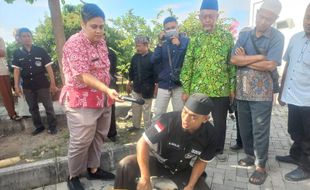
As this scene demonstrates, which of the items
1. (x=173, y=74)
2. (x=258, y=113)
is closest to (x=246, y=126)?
(x=258, y=113)

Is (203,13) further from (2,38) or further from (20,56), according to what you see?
(2,38)

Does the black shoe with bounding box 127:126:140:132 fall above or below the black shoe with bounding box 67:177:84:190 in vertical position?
above

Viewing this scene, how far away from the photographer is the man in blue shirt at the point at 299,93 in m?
3.53

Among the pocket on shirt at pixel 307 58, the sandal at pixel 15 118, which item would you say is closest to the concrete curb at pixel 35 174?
the sandal at pixel 15 118

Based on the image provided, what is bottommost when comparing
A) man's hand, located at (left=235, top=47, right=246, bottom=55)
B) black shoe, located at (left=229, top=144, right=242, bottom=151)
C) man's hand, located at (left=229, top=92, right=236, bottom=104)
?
black shoe, located at (left=229, top=144, right=242, bottom=151)

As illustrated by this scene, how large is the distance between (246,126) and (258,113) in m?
0.38

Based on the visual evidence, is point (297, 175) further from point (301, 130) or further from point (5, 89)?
point (5, 89)

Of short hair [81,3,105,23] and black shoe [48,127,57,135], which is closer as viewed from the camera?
short hair [81,3,105,23]

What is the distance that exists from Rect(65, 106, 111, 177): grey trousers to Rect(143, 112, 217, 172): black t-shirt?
799mm

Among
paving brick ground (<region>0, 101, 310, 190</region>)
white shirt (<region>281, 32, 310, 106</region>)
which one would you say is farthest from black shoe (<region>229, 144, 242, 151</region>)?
white shirt (<region>281, 32, 310, 106</region>)

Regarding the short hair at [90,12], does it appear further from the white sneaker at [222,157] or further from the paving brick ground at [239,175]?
the white sneaker at [222,157]

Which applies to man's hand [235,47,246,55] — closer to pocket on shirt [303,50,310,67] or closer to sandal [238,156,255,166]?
pocket on shirt [303,50,310,67]

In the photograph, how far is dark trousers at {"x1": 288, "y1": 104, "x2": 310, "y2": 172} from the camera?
3.63 metres

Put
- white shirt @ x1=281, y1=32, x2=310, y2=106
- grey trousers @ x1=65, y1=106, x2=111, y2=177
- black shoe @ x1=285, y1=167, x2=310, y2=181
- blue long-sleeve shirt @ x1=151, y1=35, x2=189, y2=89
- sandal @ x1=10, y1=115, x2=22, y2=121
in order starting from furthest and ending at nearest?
1. sandal @ x1=10, y1=115, x2=22, y2=121
2. blue long-sleeve shirt @ x1=151, y1=35, x2=189, y2=89
3. black shoe @ x1=285, y1=167, x2=310, y2=181
4. white shirt @ x1=281, y1=32, x2=310, y2=106
5. grey trousers @ x1=65, y1=106, x2=111, y2=177
